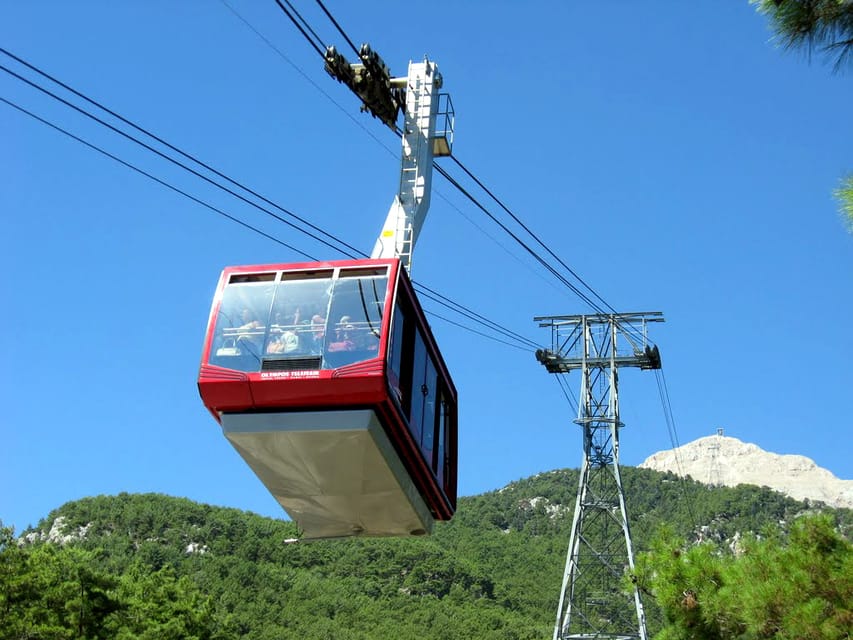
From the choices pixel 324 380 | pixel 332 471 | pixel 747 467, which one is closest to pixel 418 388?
pixel 332 471

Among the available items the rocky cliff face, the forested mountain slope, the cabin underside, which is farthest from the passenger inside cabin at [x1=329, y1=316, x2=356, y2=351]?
the rocky cliff face

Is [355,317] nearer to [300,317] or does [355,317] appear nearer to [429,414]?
[300,317]

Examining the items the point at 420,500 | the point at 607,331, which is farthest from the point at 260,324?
the point at 607,331

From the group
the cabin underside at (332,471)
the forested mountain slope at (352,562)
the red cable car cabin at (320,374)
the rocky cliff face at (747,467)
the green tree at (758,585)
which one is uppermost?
the rocky cliff face at (747,467)

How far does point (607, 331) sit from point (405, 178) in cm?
1646

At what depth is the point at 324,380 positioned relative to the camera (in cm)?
1248

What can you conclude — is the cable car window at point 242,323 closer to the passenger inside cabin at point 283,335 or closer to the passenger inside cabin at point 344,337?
the passenger inside cabin at point 283,335

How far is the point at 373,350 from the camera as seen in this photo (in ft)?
40.8

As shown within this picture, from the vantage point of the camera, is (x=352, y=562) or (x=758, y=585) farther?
(x=352, y=562)

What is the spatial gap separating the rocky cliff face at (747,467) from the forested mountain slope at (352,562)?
162 ft

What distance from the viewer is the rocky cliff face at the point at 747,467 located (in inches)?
6304

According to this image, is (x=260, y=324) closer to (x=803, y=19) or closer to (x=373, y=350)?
(x=373, y=350)

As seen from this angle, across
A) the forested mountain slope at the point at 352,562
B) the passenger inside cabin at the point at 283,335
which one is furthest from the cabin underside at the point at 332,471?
the forested mountain slope at the point at 352,562

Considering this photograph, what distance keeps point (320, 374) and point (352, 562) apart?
73587 millimetres
